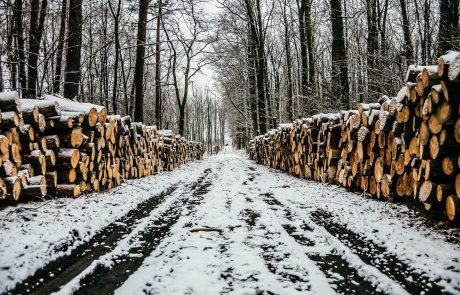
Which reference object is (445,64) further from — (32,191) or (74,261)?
(32,191)

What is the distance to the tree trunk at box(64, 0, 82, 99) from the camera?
34.9ft

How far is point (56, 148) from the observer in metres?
6.76

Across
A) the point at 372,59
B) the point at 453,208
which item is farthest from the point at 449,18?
the point at 453,208

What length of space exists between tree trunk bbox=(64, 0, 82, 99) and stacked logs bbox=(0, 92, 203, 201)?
107 inches

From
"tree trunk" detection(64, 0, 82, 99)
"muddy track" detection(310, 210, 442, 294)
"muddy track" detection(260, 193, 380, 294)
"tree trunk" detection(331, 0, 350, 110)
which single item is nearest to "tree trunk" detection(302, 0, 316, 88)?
"tree trunk" detection(331, 0, 350, 110)

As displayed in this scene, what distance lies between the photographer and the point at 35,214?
16.4 feet

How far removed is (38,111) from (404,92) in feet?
22.3

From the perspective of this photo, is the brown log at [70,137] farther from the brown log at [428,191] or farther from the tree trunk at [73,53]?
the brown log at [428,191]

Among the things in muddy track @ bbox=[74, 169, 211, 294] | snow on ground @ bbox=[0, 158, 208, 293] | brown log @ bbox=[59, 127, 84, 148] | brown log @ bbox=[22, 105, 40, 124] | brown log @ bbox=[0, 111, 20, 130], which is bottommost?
muddy track @ bbox=[74, 169, 211, 294]

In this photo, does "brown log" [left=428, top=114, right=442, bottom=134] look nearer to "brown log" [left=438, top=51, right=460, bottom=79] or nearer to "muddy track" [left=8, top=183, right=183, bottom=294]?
"brown log" [left=438, top=51, right=460, bottom=79]

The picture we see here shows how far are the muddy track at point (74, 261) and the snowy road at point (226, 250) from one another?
12mm

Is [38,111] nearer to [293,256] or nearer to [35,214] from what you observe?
[35,214]

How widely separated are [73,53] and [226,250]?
375 inches

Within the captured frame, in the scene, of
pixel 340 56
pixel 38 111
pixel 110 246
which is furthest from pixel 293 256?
pixel 340 56
